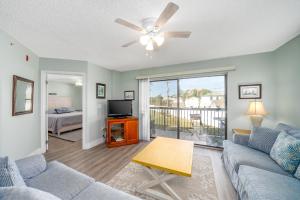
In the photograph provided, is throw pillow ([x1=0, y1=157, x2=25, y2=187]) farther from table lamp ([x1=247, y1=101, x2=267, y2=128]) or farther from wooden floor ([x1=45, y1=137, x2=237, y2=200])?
table lamp ([x1=247, y1=101, x2=267, y2=128])

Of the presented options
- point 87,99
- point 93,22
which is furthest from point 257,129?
point 87,99

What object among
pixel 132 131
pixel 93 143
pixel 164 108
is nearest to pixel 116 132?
pixel 132 131

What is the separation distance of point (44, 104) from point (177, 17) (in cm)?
337

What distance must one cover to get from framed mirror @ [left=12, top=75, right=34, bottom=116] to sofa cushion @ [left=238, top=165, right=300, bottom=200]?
3.47 metres

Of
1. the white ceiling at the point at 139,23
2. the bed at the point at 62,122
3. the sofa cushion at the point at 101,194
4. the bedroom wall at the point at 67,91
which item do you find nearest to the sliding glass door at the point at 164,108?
the white ceiling at the point at 139,23

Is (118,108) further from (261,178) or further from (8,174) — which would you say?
(261,178)

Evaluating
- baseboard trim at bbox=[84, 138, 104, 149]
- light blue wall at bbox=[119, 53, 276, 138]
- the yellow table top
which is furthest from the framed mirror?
light blue wall at bbox=[119, 53, 276, 138]

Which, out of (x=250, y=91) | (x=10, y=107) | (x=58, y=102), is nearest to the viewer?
(x=10, y=107)

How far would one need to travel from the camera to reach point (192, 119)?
3.81 meters

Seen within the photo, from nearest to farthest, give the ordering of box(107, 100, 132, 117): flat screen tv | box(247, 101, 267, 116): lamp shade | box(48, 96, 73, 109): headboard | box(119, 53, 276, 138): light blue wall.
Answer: box(247, 101, 267, 116): lamp shade → box(119, 53, 276, 138): light blue wall → box(107, 100, 132, 117): flat screen tv → box(48, 96, 73, 109): headboard

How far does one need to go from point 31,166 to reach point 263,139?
10.0 ft

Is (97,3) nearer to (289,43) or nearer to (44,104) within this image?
(44,104)

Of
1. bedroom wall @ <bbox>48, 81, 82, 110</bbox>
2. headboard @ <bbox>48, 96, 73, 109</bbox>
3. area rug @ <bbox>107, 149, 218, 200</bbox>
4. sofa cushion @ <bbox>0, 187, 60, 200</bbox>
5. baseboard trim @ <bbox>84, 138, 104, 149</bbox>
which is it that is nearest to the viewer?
sofa cushion @ <bbox>0, 187, 60, 200</bbox>

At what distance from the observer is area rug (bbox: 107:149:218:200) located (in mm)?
1602
